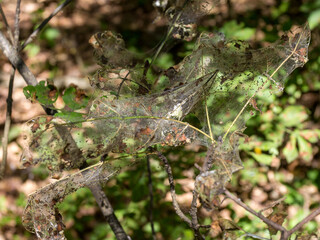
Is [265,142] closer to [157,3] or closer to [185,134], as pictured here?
[157,3]

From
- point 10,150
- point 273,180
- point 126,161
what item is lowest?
point 273,180

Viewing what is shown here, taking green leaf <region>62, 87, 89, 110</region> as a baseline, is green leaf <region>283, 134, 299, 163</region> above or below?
below

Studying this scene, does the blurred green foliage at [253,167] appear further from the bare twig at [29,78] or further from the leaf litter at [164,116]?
the leaf litter at [164,116]

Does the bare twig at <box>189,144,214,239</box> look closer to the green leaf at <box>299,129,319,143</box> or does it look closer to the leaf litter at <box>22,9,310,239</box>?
the leaf litter at <box>22,9,310,239</box>

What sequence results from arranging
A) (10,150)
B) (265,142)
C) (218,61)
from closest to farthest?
(218,61) → (265,142) → (10,150)

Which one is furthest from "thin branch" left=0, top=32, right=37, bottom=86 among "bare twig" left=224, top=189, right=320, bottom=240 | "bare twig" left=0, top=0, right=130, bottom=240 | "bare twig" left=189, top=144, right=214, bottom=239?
"bare twig" left=224, top=189, right=320, bottom=240

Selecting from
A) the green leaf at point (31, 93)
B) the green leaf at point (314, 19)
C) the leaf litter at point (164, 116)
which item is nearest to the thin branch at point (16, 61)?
the green leaf at point (31, 93)

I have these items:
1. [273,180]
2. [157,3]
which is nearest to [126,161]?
[157,3]
